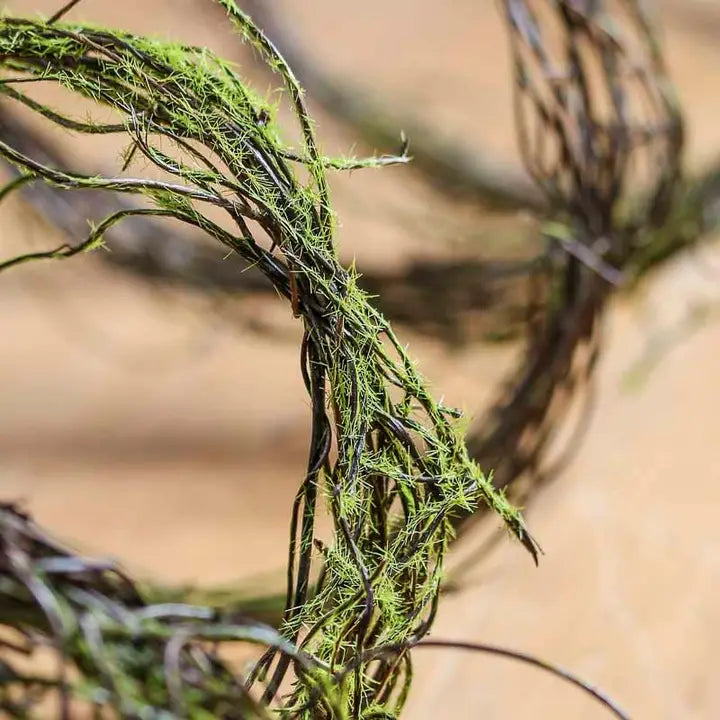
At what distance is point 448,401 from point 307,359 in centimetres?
20

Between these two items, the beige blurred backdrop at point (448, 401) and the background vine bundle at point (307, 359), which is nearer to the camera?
the background vine bundle at point (307, 359)

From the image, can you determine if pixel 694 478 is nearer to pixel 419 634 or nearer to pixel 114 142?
pixel 419 634

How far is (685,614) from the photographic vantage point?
0.30m

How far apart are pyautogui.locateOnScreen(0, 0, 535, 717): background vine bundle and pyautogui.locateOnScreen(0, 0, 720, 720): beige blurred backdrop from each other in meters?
0.13

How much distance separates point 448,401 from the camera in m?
0.34

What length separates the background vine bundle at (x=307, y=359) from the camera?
137mm

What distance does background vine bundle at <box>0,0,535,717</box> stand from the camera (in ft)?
0.45

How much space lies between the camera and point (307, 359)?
14cm

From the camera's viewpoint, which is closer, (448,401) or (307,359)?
(307,359)

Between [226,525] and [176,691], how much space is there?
250mm

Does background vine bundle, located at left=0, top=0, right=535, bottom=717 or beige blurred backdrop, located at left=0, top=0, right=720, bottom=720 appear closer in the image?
background vine bundle, located at left=0, top=0, right=535, bottom=717

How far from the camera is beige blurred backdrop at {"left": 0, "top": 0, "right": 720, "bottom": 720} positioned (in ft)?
0.96

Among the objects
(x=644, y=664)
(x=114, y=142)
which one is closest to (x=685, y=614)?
(x=644, y=664)

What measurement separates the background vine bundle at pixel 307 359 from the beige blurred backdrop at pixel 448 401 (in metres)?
Answer: 0.13
